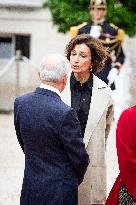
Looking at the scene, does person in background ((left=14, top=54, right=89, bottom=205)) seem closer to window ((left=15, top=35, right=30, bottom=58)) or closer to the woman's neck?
the woman's neck

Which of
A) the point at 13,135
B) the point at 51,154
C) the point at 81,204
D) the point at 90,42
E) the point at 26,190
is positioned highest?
the point at 90,42

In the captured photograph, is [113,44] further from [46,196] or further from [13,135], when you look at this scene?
A: [46,196]

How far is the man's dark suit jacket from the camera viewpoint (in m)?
3.34

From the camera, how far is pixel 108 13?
30.1ft

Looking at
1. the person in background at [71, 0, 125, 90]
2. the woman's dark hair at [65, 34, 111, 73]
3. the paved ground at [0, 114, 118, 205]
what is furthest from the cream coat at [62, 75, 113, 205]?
the person in background at [71, 0, 125, 90]

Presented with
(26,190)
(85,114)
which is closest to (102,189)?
(85,114)

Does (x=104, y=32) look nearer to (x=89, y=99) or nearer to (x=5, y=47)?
(x=5, y=47)

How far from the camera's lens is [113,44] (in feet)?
27.4

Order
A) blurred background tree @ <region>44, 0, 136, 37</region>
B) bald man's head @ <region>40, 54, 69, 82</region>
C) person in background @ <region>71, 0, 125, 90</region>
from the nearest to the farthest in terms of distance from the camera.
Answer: bald man's head @ <region>40, 54, 69, 82</region>
person in background @ <region>71, 0, 125, 90</region>
blurred background tree @ <region>44, 0, 136, 37</region>

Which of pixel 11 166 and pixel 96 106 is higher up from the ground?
pixel 96 106

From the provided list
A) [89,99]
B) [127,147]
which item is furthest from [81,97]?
[127,147]

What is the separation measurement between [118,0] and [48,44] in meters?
2.64

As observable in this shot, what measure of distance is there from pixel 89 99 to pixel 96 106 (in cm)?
7

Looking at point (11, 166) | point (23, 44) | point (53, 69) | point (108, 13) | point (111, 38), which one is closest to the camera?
point (53, 69)
